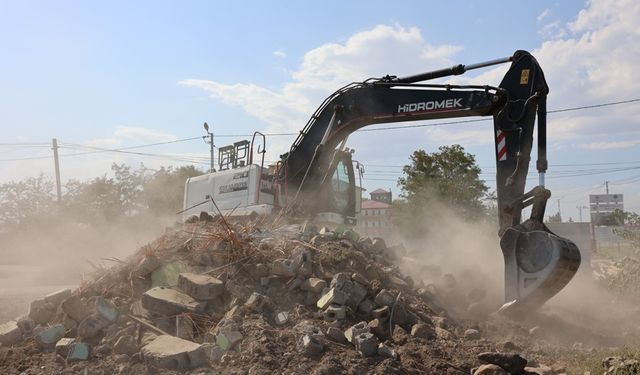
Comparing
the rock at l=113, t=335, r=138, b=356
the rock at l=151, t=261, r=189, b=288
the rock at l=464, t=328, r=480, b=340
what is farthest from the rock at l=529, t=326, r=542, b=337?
the rock at l=113, t=335, r=138, b=356

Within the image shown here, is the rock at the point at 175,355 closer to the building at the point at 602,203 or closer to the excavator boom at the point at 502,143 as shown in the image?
the excavator boom at the point at 502,143

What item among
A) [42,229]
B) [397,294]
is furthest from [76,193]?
[397,294]

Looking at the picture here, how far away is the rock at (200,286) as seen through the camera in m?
6.29

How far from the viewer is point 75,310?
20.5 feet

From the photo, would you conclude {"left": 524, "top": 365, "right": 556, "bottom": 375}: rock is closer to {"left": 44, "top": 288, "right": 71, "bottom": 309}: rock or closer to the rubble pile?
the rubble pile

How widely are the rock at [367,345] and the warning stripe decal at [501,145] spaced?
→ 12.6 ft

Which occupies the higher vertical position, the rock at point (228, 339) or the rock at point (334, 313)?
the rock at point (334, 313)

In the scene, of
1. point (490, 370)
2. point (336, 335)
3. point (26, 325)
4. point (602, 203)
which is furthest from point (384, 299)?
point (602, 203)

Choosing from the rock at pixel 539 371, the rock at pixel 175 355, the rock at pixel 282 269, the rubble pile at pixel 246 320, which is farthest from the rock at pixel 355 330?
the rock at pixel 539 371

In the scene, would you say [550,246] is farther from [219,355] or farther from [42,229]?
[42,229]

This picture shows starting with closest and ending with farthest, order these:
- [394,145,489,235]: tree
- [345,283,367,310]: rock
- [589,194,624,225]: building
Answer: [345,283,367,310]: rock → [394,145,489,235]: tree → [589,194,624,225]: building

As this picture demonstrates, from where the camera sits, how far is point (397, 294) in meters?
6.56

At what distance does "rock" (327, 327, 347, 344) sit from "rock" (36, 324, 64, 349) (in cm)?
308

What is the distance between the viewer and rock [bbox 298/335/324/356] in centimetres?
509
